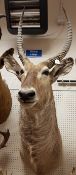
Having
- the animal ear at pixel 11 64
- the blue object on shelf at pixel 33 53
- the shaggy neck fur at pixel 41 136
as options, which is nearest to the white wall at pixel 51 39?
the blue object on shelf at pixel 33 53

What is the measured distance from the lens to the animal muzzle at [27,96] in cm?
178

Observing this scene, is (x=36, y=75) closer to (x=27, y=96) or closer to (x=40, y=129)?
(x=27, y=96)

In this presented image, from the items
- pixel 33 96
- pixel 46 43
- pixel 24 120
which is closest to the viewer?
pixel 33 96

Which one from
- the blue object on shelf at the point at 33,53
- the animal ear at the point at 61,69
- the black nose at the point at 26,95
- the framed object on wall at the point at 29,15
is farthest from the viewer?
the blue object on shelf at the point at 33,53

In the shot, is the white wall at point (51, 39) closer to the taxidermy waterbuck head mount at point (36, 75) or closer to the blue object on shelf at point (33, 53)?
the blue object on shelf at point (33, 53)

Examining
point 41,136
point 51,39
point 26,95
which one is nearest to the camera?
point 26,95

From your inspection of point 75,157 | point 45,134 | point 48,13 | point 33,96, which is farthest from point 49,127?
point 48,13

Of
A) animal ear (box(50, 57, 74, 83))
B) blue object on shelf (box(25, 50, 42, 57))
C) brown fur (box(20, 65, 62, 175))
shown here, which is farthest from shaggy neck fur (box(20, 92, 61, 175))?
blue object on shelf (box(25, 50, 42, 57))

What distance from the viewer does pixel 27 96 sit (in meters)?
1.79

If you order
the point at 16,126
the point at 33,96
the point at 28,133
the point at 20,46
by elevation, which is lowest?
the point at 16,126

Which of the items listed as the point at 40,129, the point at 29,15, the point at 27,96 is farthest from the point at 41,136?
the point at 29,15

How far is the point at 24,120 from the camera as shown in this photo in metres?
1.99

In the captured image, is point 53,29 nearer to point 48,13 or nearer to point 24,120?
point 48,13

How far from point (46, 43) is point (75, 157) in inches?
29.1
